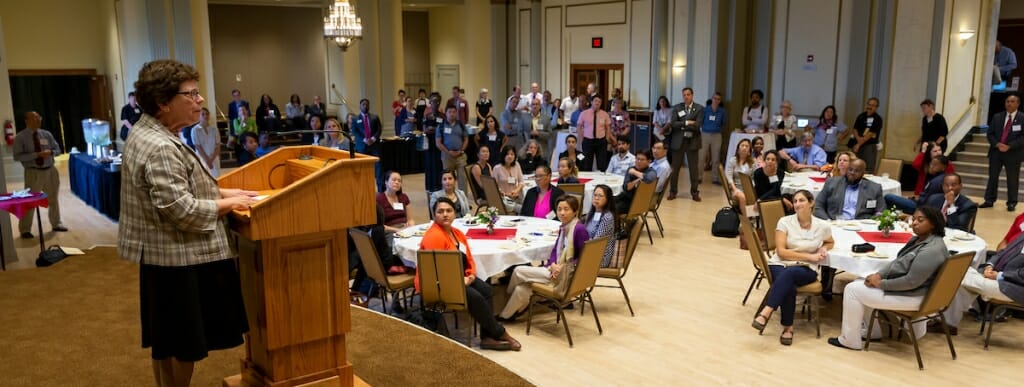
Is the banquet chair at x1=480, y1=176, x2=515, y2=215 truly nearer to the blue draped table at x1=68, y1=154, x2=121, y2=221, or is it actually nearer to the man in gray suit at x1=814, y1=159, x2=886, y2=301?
the man in gray suit at x1=814, y1=159, x2=886, y2=301

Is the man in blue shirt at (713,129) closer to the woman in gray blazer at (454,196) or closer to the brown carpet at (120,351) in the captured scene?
the woman in gray blazer at (454,196)

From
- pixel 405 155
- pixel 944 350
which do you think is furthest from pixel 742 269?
pixel 405 155

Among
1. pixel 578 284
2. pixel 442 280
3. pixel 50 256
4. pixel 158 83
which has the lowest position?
pixel 50 256

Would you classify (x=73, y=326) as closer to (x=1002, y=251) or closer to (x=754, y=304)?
(x=754, y=304)

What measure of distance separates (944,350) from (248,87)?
18.5 metres

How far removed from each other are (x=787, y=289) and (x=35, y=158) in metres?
8.23

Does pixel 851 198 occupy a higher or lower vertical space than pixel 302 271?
lower

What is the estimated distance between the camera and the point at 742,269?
7836 millimetres

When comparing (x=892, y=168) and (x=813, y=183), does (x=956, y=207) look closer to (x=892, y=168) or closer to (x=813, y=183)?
(x=813, y=183)

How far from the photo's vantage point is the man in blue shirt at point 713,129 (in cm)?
1264

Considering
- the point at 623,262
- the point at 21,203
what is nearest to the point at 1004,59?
the point at 623,262

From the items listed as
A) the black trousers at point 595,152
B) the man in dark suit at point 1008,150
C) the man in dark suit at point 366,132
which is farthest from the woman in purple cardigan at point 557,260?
the man in dark suit at point 1008,150

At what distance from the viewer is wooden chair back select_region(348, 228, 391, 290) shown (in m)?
5.86

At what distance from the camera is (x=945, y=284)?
5.28m
